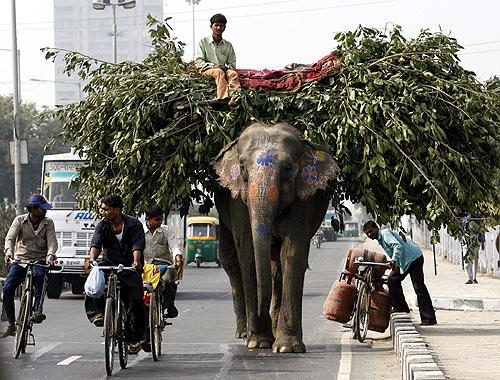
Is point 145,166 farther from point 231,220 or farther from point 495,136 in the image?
point 495,136

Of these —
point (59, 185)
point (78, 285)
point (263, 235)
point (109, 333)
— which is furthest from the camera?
point (78, 285)

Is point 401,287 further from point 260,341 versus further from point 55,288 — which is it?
point 55,288

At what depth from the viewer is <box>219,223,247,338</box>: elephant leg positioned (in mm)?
14844

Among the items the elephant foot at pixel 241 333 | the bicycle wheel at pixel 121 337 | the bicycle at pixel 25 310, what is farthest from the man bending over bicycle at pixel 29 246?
the elephant foot at pixel 241 333

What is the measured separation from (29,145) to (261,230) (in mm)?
63894

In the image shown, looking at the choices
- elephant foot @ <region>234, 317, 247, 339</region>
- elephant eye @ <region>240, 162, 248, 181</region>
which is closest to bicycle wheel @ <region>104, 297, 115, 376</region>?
elephant eye @ <region>240, 162, 248, 181</region>

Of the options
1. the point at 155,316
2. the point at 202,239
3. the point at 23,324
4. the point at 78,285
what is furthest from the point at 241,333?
the point at 202,239

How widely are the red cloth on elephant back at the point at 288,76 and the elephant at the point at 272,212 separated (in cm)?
69

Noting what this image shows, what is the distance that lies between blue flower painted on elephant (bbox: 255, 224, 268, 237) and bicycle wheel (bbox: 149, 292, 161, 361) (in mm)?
1330

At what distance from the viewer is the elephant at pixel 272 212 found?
1315cm

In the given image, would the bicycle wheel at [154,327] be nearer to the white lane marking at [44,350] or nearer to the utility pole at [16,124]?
the white lane marking at [44,350]

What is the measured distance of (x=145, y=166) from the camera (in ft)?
46.8

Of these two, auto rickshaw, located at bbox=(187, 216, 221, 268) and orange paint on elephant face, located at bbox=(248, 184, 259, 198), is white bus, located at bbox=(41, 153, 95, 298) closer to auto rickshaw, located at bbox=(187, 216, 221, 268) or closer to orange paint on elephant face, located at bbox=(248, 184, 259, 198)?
orange paint on elephant face, located at bbox=(248, 184, 259, 198)

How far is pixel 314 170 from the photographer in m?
13.6
